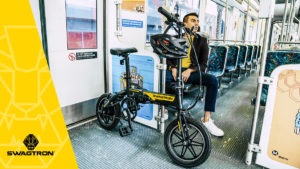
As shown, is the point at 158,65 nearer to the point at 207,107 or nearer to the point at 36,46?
the point at 207,107

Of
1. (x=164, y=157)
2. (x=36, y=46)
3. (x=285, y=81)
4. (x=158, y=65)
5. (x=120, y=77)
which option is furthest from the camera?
(x=120, y=77)

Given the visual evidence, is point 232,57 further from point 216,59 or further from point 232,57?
point 216,59

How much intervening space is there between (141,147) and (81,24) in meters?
1.50

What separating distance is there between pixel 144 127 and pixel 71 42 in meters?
1.29

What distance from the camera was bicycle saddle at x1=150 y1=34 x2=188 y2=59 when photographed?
1.73 m

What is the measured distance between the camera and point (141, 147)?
226 centimetres

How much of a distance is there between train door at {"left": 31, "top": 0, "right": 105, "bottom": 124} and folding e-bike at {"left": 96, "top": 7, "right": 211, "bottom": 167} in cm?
30

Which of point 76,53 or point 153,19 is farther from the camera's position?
point 153,19

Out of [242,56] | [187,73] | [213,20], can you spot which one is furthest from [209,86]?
[213,20]

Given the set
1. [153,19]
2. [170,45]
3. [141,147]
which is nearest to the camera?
[170,45]

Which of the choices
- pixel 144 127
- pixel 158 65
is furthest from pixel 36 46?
pixel 144 127

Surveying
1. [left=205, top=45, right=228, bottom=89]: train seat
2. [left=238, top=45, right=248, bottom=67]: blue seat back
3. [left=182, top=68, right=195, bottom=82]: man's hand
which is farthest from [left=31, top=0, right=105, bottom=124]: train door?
[left=238, top=45, right=248, bottom=67]: blue seat back

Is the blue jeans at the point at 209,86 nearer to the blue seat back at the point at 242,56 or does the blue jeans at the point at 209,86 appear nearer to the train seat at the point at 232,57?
the train seat at the point at 232,57

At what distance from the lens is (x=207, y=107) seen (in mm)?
2459
